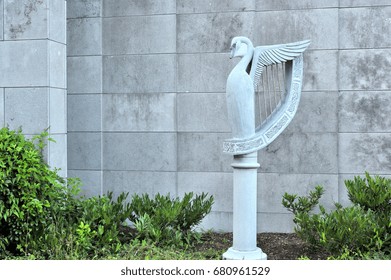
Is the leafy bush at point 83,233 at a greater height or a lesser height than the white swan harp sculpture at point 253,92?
lesser

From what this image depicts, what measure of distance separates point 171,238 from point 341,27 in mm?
4108

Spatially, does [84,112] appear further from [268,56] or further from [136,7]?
[268,56]

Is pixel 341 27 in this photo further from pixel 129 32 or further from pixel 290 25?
pixel 129 32

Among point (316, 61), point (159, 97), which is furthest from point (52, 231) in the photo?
point (316, 61)

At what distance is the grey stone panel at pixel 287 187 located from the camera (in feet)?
28.1

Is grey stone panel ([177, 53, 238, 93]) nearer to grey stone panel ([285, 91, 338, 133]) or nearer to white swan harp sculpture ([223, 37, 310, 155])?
grey stone panel ([285, 91, 338, 133])

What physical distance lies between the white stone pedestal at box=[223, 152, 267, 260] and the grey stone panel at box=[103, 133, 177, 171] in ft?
8.21

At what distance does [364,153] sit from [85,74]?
15.0ft

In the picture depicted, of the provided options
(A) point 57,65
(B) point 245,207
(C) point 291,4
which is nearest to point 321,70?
(C) point 291,4

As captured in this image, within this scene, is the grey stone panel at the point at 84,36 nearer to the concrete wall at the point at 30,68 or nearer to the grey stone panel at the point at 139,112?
the grey stone panel at the point at 139,112

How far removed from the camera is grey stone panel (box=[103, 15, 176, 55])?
29.4 ft

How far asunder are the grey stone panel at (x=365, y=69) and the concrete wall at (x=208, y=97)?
1 centimetres

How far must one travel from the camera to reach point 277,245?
25.3 ft

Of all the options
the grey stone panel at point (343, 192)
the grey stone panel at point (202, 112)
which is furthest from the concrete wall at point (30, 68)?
the grey stone panel at point (343, 192)
